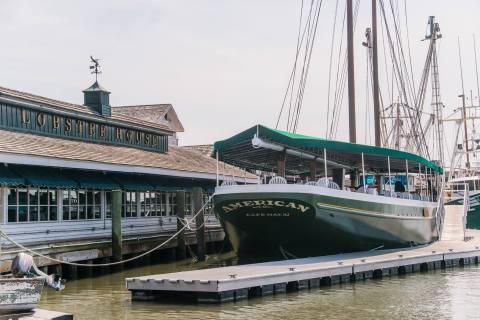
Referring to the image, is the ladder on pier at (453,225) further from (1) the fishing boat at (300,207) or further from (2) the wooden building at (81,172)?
(2) the wooden building at (81,172)

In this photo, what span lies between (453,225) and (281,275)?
22113 millimetres

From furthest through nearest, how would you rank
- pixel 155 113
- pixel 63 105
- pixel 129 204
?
pixel 155 113 → pixel 63 105 → pixel 129 204

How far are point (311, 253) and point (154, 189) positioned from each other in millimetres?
8338

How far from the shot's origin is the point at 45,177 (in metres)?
22.4

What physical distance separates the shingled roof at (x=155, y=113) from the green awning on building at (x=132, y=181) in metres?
17.6

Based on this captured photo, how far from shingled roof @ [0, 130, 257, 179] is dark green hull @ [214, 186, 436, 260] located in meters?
5.31

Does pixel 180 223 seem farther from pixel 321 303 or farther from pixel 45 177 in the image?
pixel 321 303

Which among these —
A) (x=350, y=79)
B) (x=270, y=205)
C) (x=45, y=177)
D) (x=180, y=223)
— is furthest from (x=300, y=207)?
(x=350, y=79)

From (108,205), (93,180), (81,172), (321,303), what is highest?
(81,172)

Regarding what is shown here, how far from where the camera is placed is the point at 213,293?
1627 cm

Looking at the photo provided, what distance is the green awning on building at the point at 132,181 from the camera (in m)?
26.5

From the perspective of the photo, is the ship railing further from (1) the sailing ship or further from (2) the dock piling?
(2) the dock piling

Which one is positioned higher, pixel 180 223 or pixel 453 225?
pixel 180 223

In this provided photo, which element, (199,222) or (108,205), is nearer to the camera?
(108,205)
